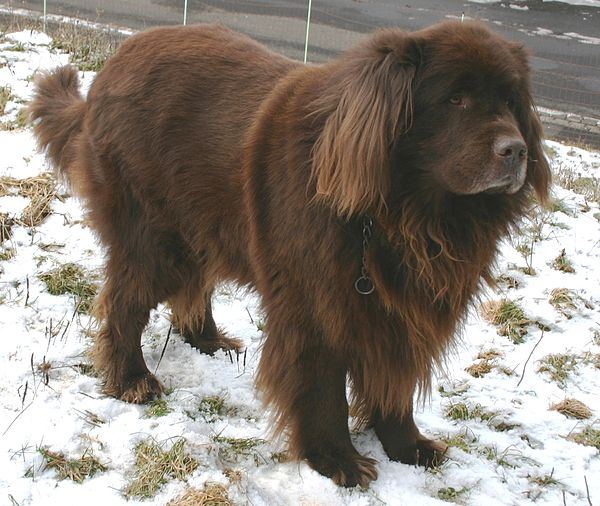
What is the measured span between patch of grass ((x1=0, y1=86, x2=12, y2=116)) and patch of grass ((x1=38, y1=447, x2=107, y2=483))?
374 centimetres

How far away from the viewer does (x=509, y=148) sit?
8.38 feet

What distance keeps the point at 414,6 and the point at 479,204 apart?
14531mm

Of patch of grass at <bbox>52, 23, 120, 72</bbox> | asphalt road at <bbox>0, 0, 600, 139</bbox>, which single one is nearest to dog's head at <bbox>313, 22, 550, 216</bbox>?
patch of grass at <bbox>52, 23, 120, 72</bbox>

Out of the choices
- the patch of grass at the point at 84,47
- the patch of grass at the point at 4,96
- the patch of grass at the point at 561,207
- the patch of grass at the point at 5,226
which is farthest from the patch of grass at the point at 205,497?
the patch of grass at the point at 84,47

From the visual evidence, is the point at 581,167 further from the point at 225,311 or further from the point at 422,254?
the point at 422,254

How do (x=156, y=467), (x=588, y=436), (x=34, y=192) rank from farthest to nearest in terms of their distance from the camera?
(x=34, y=192) < (x=588, y=436) < (x=156, y=467)

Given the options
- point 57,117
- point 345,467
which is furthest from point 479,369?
point 57,117

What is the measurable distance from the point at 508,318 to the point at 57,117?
8.72ft

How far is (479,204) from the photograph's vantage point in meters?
2.83

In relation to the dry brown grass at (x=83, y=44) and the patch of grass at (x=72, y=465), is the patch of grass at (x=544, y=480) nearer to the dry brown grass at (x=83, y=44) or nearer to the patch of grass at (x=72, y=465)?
the patch of grass at (x=72, y=465)

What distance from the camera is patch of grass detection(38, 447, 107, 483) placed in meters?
2.93

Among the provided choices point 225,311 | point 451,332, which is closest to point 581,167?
point 225,311

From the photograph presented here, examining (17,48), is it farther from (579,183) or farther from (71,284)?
(579,183)

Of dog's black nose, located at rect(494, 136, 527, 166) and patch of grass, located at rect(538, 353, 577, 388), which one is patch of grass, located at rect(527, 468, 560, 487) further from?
dog's black nose, located at rect(494, 136, 527, 166)
